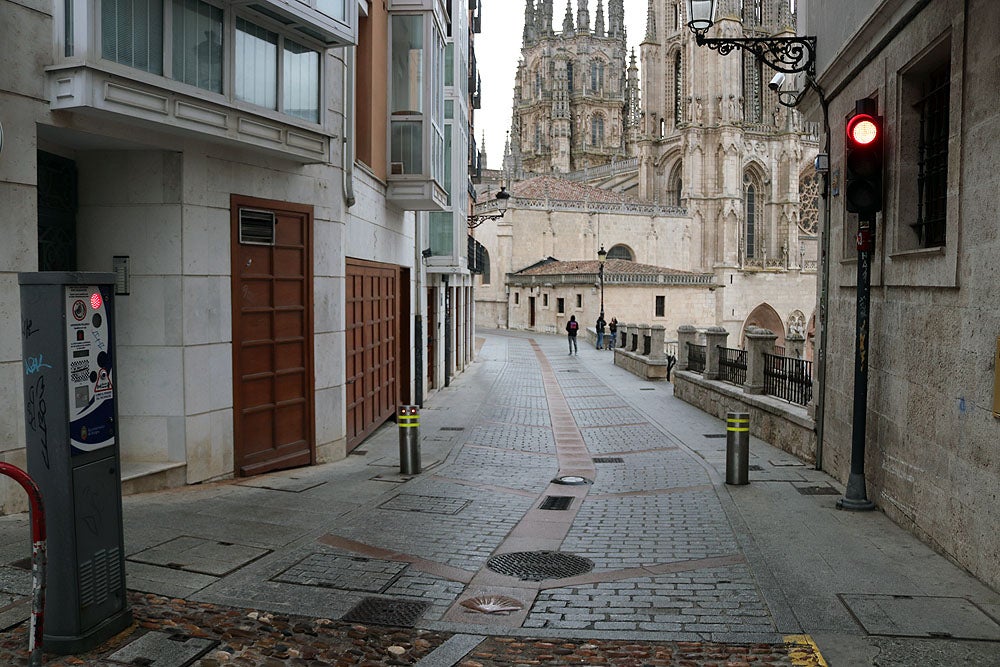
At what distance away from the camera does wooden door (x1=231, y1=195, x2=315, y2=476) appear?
957cm

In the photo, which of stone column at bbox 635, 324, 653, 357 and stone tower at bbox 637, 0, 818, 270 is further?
stone tower at bbox 637, 0, 818, 270

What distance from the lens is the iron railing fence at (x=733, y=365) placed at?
16953mm

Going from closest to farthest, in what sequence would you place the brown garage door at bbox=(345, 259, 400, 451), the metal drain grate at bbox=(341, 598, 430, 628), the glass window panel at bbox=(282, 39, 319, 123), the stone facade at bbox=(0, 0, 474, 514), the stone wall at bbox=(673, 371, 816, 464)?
1. the metal drain grate at bbox=(341, 598, 430, 628)
2. the stone facade at bbox=(0, 0, 474, 514)
3. the glass window panel at bbox=(282, 39, 319, 123)
4. the stone wall at bbox=(673, 371, 816, 464)
5. the brown garage door at bbox=(345, 259, 400, 451)

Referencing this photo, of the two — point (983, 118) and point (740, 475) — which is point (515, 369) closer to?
point (740, 475)

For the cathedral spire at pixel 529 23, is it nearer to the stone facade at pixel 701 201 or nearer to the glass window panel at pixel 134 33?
the stone facade at pixel 701 201

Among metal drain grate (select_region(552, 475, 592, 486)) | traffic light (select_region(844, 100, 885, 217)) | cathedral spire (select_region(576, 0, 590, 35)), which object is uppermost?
cathedral spire (select_region(576, 0, 590, 35))

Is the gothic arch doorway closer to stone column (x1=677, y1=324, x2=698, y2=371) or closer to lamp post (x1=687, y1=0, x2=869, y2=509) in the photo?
stone column (x1=677, y1=324, x2=698, y2=371)

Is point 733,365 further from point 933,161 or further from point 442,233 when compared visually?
point 933,161

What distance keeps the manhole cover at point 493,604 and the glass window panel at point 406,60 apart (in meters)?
10.1

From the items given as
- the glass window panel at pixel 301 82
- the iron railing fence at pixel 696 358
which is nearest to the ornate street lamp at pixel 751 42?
the glass window panel at pixel 301 82

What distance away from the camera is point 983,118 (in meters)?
6.31

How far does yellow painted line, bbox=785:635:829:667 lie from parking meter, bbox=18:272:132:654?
401 centimetres

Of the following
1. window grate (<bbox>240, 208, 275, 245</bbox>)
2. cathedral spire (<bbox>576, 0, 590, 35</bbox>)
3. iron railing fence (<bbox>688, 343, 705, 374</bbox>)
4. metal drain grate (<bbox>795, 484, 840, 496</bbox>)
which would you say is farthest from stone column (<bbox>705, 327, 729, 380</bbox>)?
cathedral spire (<bbox>576, 0, 590, 35</bbox>)

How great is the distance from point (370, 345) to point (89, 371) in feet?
29.3
